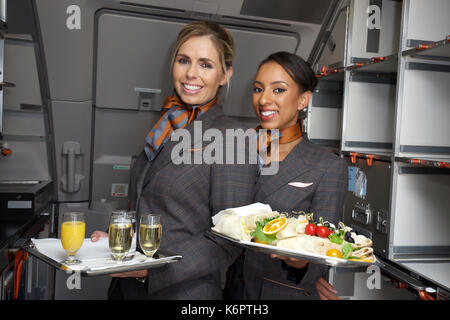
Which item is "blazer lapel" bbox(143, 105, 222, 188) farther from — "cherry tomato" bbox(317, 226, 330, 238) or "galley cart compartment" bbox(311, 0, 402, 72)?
"galley cart compartment" bbox(311, 0, 402, 72)

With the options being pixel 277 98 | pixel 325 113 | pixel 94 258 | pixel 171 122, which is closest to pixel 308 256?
pixel 94 258

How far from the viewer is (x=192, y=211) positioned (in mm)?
1528

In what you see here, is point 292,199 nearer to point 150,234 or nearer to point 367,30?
point 150,234

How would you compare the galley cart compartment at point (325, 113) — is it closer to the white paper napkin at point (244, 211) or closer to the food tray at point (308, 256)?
the white paper napkin at point (244, 211)

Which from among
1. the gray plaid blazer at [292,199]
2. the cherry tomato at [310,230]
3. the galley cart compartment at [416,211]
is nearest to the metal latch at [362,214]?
the galley cart compartment at [416,211]

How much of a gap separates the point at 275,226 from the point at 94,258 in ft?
1.93

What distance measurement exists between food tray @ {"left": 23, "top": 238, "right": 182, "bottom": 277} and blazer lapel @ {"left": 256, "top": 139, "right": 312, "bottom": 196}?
621 mm

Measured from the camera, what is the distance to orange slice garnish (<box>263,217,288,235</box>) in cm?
140

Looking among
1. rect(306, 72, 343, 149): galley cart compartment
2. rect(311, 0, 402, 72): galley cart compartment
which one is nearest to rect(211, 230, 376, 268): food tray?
rect(311, 0, 402, 72): galley cart compartment

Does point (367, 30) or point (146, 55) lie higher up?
point (367, 30)

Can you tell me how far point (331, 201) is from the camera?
5.88ft

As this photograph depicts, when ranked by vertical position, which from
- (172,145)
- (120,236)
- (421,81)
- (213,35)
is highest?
(213,35)
